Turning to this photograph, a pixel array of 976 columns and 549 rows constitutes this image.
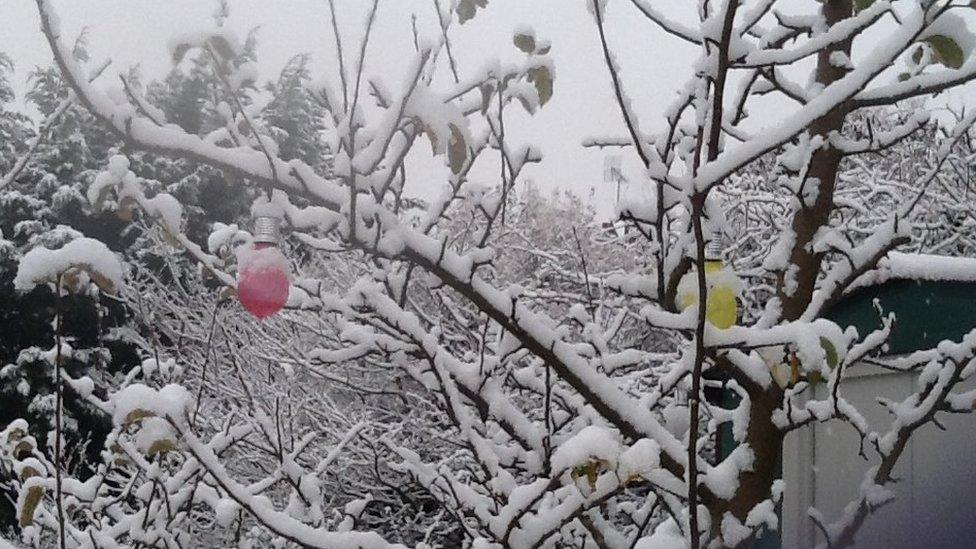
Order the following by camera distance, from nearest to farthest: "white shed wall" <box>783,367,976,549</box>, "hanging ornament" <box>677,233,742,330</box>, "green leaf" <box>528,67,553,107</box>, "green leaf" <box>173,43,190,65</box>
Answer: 1. "green leaf" <box>173,43,190,65</box>
2. "hanging ornament" <box>677,233,742,330</box>
3. "green leaf" <box>528,67,553,107</box>
4. "white shed wall" <box>783,367,976,549</box>

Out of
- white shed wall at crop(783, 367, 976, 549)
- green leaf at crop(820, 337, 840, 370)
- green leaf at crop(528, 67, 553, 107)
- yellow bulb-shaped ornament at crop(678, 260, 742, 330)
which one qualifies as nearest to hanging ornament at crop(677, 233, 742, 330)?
yellow bulb-shaped ornament at crop(678, 260, 742, 330)

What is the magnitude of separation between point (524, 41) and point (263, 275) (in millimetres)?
802

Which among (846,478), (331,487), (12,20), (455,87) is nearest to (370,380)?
(331,487)

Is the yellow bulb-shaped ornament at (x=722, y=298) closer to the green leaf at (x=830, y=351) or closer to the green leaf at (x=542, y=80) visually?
the green leaf at (x=830, y=351)

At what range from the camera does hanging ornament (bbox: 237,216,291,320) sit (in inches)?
69.2

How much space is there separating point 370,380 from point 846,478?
205 inches

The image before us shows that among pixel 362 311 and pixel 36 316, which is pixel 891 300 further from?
pixel 36 316

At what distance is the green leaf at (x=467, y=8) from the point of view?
1.69 m

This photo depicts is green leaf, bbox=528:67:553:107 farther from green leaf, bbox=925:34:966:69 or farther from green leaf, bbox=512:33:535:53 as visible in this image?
green leaf, bbox=925:34:966:69

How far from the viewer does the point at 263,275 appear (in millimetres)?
1767

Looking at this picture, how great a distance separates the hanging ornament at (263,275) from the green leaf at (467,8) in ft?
2.01

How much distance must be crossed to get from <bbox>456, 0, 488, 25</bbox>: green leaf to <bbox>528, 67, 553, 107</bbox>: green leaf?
0.21 meters

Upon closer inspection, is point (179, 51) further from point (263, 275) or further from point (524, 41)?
point (524, 41)

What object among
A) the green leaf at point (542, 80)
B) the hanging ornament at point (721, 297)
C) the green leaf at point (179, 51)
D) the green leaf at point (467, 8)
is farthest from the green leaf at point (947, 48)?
the green leaf at point (179, 51)
